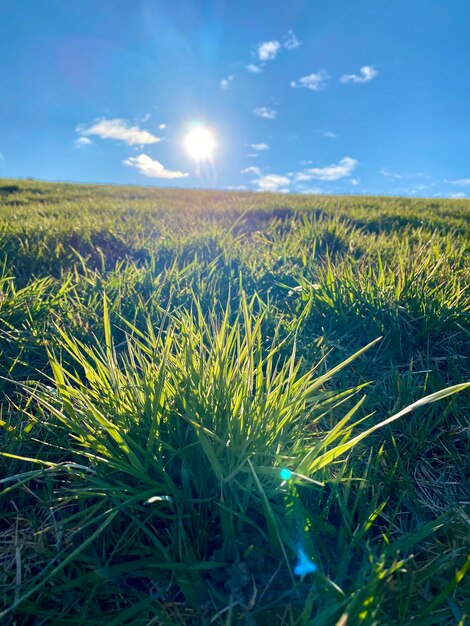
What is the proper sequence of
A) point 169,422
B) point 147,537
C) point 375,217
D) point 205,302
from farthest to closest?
1. point 375,217
2. point 205,302
3. point 169,422
4. point 147,537

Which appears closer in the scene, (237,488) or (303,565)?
(303,565)

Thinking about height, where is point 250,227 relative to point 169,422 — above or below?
above

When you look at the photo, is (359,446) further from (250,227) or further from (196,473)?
(250,227)

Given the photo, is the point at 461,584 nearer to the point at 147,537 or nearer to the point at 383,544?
the point at 383,544

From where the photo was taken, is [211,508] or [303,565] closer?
[303,565]

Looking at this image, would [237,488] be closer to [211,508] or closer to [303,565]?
[211,508]

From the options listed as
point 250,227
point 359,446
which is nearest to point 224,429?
point 359,446

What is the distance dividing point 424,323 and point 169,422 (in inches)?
53.8

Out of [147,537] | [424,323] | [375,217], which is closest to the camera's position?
[147,537]

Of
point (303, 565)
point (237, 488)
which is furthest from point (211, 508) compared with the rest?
point (303, 565)

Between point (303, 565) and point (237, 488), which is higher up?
point (237, 488)

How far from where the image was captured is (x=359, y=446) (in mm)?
1533

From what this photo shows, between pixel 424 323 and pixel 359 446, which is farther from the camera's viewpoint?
pixel 424 323

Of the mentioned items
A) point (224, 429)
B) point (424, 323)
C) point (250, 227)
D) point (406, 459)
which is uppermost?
point (250, 227)
